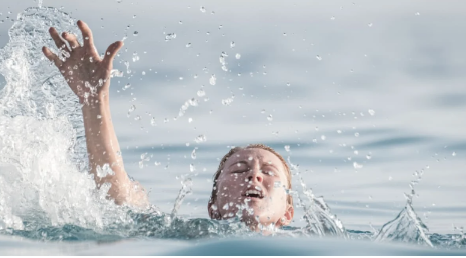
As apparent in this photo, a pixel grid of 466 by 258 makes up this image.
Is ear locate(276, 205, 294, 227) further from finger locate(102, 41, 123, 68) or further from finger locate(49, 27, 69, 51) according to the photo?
finger locate(49, 27, 69, 51)

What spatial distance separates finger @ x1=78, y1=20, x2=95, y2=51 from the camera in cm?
434

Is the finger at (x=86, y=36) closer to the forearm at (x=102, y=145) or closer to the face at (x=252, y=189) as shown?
the forearm at (x=102, y=145)

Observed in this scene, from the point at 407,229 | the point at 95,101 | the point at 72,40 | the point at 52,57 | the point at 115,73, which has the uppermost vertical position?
the point at 72,40

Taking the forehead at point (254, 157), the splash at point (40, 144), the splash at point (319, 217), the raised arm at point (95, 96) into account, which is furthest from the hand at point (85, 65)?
the splash at point (319, 217)

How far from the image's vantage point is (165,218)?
4109mm

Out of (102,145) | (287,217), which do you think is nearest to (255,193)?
(287,217)

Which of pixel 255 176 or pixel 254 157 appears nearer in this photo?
pixel 255 176

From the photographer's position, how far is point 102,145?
4.44 m

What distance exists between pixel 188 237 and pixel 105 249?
0.75 m

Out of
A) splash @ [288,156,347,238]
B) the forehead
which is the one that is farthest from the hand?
splash @ [288,156,347,238]

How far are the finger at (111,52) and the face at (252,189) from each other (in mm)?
1332

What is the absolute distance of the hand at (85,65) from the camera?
14.4 ft

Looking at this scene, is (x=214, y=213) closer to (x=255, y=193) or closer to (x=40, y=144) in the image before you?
(x=255, y=193)

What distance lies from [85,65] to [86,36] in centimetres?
24
